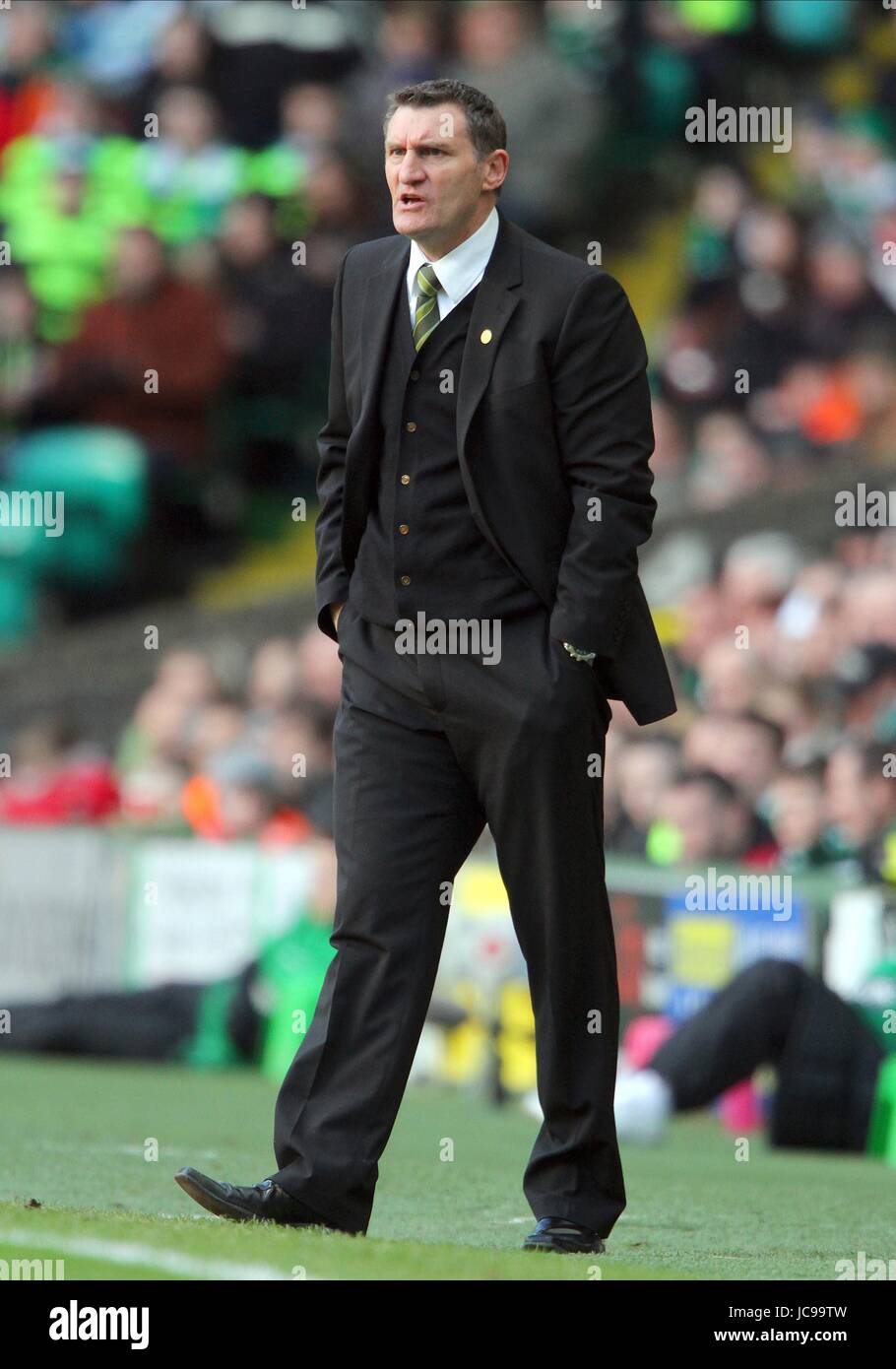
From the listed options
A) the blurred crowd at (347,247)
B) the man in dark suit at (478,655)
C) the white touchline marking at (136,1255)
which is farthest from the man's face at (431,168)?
the blurred crowd at (347,247)

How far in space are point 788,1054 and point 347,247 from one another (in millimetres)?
8342

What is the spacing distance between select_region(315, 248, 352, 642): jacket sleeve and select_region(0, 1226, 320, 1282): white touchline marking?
137 cm

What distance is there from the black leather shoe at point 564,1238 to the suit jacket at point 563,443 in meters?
1.01

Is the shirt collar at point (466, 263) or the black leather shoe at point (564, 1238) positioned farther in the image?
the shirt collar at point (466, 263)

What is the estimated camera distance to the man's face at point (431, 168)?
521cm

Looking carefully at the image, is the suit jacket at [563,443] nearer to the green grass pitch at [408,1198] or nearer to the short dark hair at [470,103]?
the short dark hair at [470,103]

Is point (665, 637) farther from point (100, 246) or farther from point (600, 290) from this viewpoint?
point (600, 290)

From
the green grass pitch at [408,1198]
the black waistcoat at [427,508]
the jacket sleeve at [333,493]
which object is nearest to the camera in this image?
the green grass pitch at [408,1198]

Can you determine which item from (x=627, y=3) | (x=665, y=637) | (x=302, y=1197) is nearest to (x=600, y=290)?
(x=302, y=1197)

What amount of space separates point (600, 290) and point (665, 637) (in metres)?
6.77

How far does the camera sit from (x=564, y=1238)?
521 centimetres

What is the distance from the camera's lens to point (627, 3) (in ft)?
49.6

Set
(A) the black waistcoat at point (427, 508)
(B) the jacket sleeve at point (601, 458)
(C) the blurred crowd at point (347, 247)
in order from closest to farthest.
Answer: (B) the jacket sleeve at point (601, 458) < (A) the black waistcoat at point (427, 508) < (C) the blurred crowd at point (347, 247)
